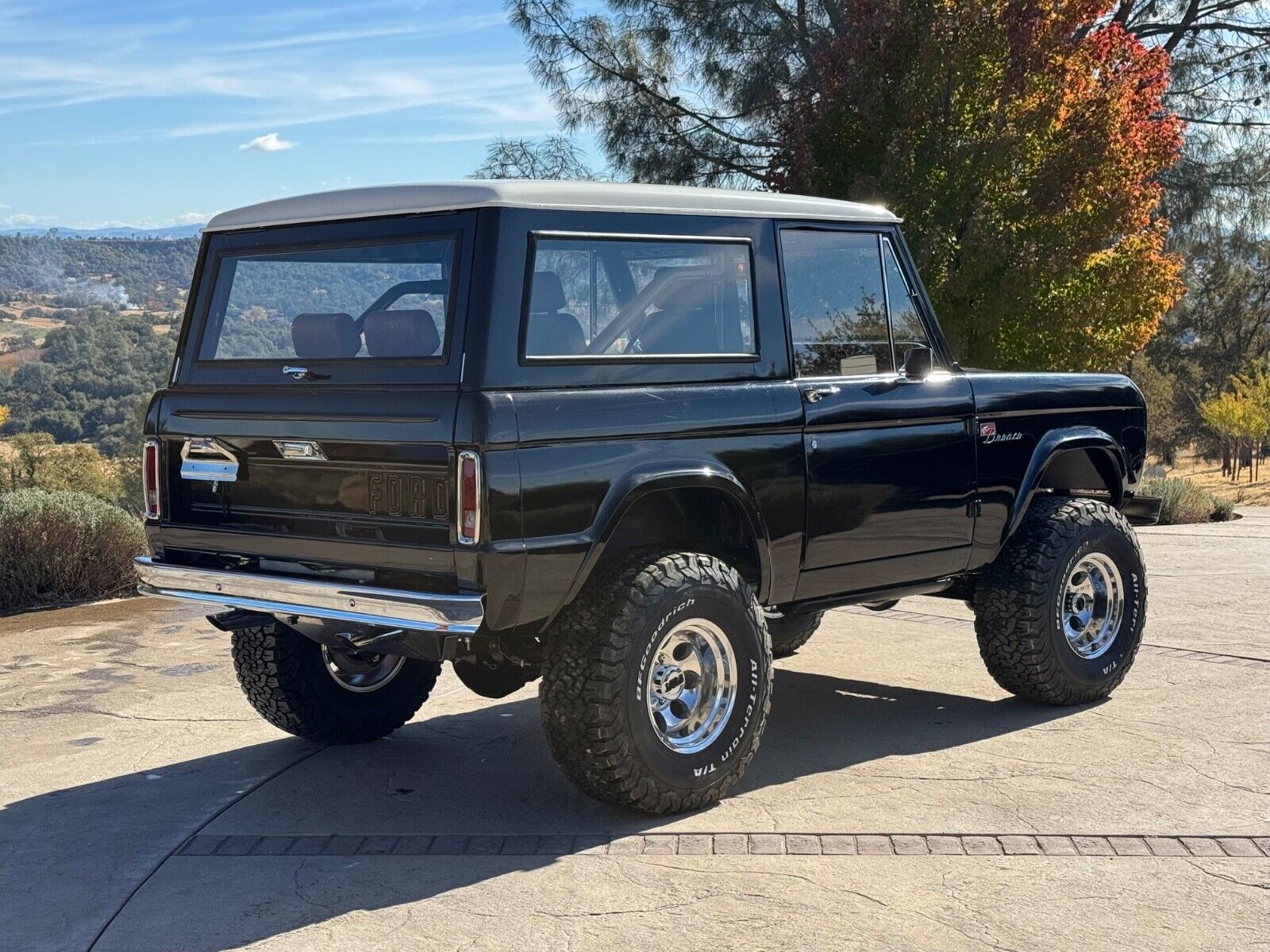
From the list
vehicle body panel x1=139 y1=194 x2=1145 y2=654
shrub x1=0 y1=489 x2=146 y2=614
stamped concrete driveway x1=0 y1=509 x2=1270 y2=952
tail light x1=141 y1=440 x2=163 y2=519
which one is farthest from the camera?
shrub x1=0 y1=489 x2=146 y2=614

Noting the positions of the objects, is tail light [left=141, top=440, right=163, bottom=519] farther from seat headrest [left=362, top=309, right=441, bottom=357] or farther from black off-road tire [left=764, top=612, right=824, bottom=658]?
black off-road tire [left=764, top=612, right=824, bottom=658]

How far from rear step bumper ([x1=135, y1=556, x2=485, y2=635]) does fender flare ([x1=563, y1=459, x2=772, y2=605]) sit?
0.46m

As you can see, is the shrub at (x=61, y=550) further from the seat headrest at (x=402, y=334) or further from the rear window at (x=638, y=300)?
the rear window at (x=638, y=300)

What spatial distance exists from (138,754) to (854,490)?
3.11 m

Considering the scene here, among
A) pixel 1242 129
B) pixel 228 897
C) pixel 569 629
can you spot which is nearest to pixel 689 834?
pixel 569 629

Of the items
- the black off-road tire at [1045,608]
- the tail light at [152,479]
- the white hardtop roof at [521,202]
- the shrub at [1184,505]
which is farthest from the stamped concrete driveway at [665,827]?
the shrub at [1184,505]

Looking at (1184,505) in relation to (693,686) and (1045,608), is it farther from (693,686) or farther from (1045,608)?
(693,686)

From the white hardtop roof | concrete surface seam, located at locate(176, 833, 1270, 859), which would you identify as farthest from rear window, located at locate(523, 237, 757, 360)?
concrete surface seam, located at locate(176, 833, 1270, 859)

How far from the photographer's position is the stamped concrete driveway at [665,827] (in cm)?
412

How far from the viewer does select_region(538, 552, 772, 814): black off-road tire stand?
4.84 m

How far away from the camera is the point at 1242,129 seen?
758 inches

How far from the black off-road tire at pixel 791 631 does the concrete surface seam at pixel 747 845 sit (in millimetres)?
2445

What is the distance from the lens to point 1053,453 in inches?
259

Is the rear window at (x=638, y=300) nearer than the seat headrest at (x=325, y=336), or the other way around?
the rear window at (x=638, y=300)
